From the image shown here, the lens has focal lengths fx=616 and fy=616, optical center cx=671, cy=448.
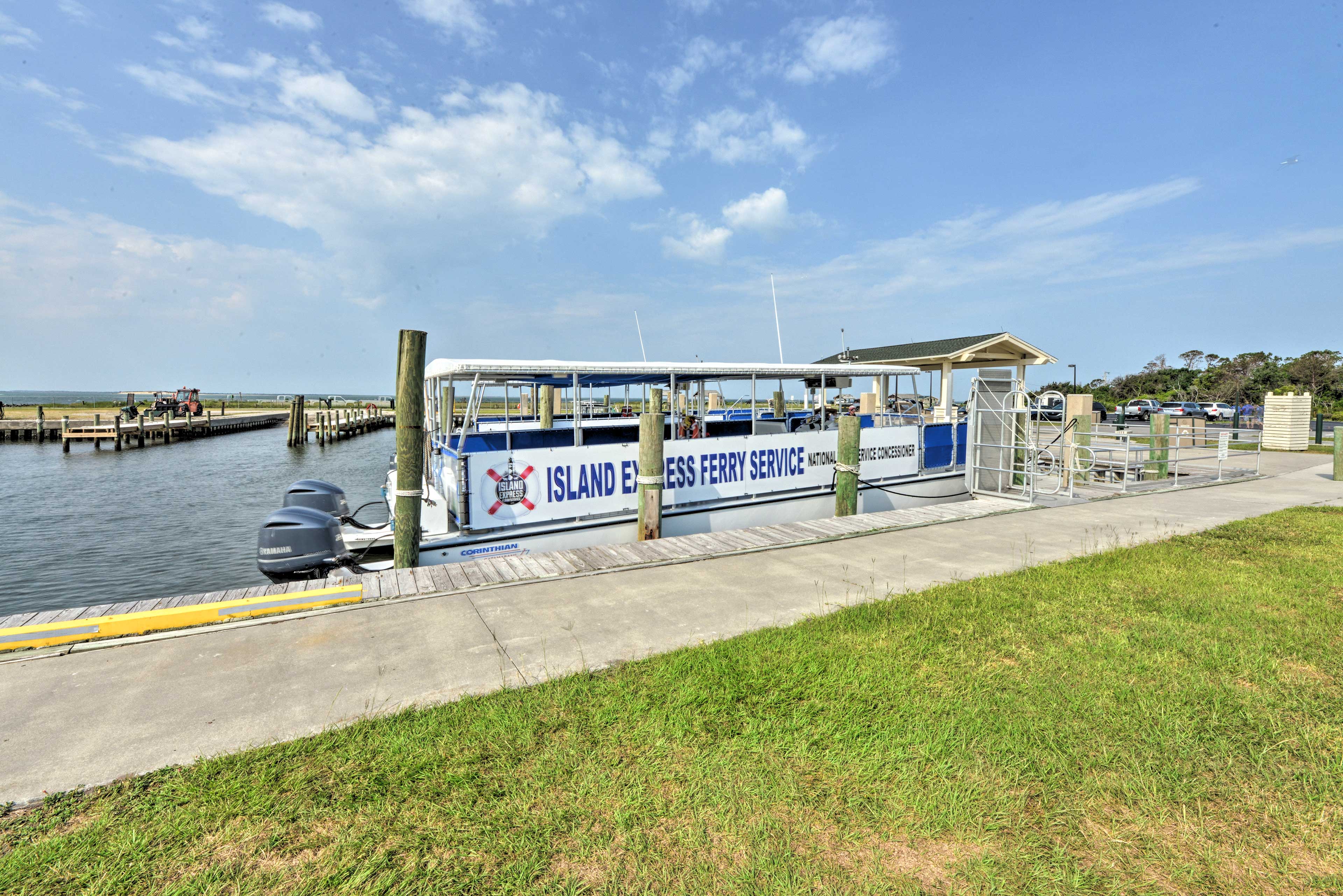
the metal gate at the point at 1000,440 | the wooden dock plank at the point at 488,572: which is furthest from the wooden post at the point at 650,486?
the metal gate at the point at 1000,440

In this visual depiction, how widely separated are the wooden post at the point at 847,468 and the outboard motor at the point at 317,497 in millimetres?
7216

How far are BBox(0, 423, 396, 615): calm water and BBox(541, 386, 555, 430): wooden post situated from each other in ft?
14.1

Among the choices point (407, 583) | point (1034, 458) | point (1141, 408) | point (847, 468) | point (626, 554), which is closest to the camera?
point (407, 583)

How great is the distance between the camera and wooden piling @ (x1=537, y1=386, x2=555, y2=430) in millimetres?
14508

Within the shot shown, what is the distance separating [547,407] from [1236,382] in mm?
63676

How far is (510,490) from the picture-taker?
817 cm

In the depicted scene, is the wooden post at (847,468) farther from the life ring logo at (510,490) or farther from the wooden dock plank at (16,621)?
the wooden dock plank at (16,621)

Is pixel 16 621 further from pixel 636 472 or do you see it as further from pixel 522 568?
pixel 636 472

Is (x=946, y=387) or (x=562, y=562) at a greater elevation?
(x=946, y=387)

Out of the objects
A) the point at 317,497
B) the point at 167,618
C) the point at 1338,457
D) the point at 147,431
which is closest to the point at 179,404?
the point at 147,431

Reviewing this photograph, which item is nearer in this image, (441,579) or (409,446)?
(441,579)

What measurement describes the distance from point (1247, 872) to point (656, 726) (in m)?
2.41

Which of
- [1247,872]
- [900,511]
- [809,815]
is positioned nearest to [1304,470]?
[900,511]

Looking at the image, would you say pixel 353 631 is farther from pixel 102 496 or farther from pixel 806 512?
pixel 102 496
